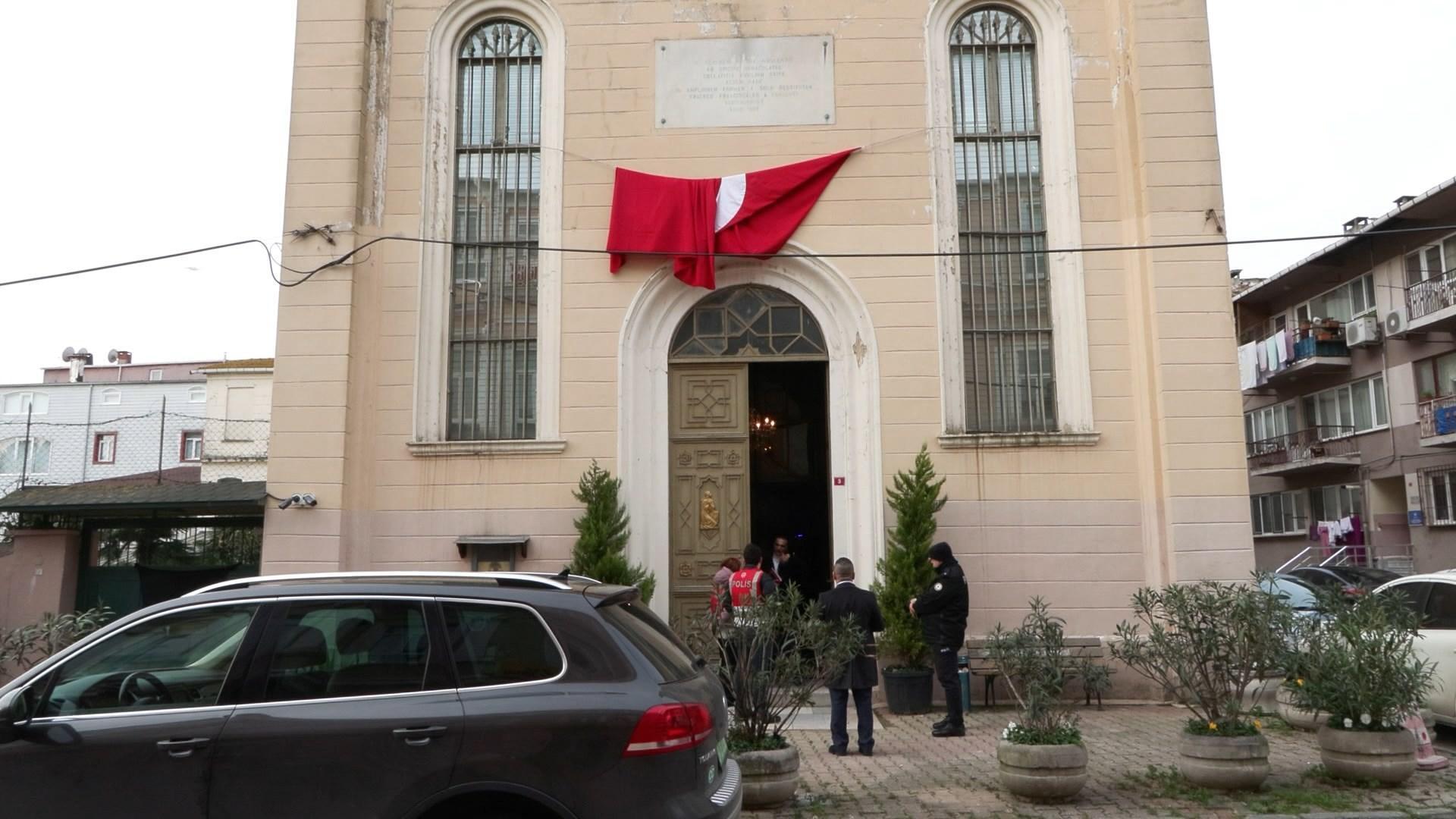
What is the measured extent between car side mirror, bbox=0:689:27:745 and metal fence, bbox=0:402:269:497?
3657 centimetres

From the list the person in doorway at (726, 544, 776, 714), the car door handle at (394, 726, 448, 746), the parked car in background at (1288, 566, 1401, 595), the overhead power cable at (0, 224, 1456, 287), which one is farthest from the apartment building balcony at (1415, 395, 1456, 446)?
the car door handle at (394, 726, 448, 746)

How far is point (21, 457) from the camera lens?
4259cm

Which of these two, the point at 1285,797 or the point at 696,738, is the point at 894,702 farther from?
the point at 696,738

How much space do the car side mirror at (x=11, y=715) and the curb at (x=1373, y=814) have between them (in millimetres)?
7319

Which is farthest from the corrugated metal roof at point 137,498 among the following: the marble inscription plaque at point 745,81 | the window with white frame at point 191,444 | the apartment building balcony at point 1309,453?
the window with white frame at point 191,444

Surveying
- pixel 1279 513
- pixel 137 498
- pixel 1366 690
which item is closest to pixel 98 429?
pixel 137 498

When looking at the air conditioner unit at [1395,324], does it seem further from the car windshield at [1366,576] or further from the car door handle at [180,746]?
the car door handle at [180,746]

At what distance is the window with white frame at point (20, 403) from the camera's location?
170 feet

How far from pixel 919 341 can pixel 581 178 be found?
15.8 feet

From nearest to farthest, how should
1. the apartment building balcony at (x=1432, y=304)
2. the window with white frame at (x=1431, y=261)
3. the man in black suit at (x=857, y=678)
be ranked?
1. the man in black suit at (x=857, y=678)
2. the apartment building balcony at (x=1432, y=304)
3. the window with white frame at (x=1431, y=261)

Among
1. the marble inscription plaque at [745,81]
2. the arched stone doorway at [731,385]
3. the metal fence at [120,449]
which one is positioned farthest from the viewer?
the metal fence at [120,449]

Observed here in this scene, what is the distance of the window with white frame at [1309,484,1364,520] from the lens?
3067 centimetres

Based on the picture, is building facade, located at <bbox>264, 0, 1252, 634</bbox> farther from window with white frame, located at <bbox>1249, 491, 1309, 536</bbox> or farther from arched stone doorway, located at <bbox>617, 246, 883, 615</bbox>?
window with white frame, located at <bbox>1249, 491, 1309, 536</bbox>

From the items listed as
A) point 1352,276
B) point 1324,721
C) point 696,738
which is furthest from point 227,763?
point 1352,276
